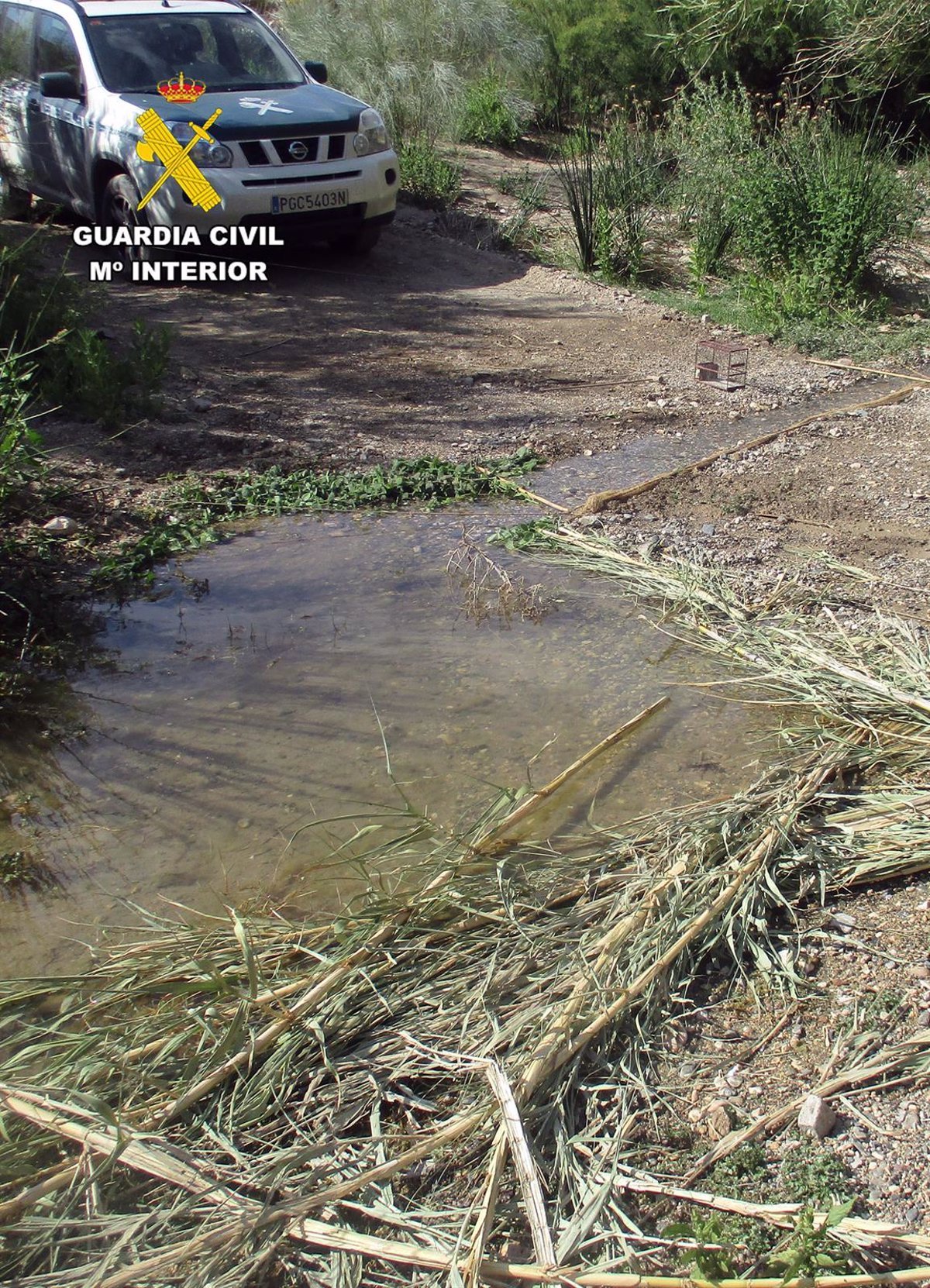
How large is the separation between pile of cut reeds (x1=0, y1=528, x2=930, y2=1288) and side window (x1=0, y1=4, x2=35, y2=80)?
26.9ft

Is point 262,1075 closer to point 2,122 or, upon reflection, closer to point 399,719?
point 399,719

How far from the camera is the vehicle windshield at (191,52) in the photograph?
325 inches

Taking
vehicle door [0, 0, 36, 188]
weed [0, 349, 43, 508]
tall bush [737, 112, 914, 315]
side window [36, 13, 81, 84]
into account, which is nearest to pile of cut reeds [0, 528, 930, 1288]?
weed [0, 349, 43, 508]

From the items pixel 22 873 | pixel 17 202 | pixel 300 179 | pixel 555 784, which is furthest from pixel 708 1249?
pixel 17 202

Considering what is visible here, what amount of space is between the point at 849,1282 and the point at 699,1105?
1.56 ft

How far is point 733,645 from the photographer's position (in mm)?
4062

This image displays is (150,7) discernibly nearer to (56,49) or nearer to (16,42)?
(56,49)

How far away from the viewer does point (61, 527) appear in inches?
199

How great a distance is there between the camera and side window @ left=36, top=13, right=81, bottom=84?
27.7 feet

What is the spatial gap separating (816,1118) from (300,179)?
294 inches

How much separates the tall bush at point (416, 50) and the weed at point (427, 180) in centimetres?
73

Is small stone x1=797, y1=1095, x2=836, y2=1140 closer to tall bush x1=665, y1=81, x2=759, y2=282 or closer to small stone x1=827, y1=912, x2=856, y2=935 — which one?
small stone x1=827, y1=912, x2=856, y2=935

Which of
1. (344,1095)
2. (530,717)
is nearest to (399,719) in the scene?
(530,717)

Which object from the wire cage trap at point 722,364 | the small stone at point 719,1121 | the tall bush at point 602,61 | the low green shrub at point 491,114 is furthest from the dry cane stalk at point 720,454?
the tall bush at point 602,61
